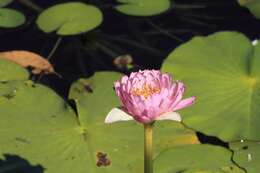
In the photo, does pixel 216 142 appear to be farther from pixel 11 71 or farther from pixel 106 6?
pixel 106 6

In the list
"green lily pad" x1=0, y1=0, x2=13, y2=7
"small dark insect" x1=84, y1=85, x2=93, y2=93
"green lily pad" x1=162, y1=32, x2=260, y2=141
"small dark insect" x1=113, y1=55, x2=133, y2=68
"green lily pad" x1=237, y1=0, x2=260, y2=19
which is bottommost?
"small dark insect" x1=113, y1=55, x2=133, y2=68

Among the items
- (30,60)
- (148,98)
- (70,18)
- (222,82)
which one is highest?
(148,98)

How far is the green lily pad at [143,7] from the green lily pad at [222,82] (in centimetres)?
36

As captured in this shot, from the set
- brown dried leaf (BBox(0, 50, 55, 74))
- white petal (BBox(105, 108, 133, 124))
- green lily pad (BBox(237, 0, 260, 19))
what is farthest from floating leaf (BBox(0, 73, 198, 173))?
green lily pad (BBox(237, 0, 260, 19))

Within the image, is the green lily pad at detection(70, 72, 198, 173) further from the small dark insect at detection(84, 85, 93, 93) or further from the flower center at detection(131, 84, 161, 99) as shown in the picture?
the flower center at detection(131, 84, 161, 99)

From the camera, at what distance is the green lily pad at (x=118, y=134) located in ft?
5.00

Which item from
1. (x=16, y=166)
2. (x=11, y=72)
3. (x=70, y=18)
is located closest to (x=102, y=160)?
(x=16, y=166)

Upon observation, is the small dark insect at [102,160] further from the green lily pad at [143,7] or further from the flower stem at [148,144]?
the green lily pad at [143,7]

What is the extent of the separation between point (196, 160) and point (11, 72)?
758mm

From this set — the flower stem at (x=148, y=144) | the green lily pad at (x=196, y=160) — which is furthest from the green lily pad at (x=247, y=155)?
the flower stem at (x=148, y=144)

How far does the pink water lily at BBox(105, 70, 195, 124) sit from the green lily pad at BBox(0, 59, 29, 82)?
92 centimetres

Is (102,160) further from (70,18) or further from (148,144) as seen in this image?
(70,18)

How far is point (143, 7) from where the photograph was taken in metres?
2.31

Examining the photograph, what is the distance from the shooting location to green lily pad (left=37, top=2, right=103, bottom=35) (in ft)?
7.15
